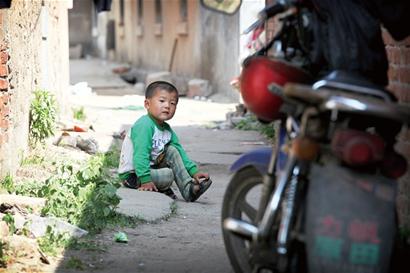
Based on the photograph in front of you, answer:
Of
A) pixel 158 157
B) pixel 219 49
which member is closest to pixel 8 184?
pixel 158 157

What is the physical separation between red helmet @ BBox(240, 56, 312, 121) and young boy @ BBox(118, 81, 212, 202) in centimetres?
301

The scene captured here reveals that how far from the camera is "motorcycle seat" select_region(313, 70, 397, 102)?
3.81 metres

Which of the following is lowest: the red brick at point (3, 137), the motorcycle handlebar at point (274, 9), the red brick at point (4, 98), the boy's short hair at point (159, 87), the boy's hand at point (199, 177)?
the boy's hand at point (199, 177)

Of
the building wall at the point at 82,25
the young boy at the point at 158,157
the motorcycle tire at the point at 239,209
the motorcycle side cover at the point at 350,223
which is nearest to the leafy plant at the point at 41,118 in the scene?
the young boy at the point at 158,157

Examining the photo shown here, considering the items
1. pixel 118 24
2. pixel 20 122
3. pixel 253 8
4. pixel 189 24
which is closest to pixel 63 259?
pixel 20 122

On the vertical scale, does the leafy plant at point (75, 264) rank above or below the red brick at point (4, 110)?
below

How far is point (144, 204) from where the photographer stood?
6.52 meters

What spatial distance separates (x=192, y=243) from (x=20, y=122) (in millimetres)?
2727

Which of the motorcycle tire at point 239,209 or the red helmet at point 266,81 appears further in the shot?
the motorcycle tire at point 239,209

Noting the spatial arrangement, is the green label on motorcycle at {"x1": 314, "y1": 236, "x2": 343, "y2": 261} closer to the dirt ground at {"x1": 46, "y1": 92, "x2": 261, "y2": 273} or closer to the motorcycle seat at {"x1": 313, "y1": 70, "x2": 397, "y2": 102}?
the motorcycle seat at {"x1": 313, "y1": 70, "x2": 397, "y2": 102}

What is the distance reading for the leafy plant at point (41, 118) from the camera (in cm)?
853

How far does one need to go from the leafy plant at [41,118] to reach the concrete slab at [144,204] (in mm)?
1769

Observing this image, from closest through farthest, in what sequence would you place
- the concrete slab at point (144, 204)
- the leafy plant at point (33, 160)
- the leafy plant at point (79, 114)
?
1. the concrete slab at point (144, 204)
2. the leafy plant at point (33, 160)
3. the leafy plant at point (79, 114)

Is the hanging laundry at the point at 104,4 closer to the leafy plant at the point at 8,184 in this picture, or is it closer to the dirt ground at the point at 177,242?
the dirt ground at the point at 177,242
